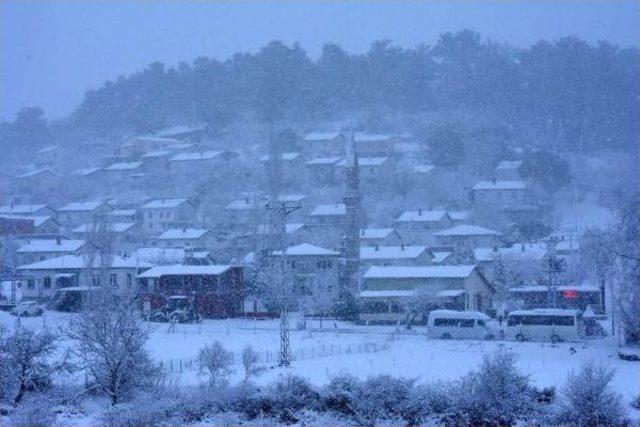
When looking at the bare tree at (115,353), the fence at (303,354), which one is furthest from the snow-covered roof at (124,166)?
the bare tree at (115,353)

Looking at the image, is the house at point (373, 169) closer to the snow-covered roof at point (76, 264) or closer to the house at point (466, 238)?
the house at point (466, 238)

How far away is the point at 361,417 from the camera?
14375mm

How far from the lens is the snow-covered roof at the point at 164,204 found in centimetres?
5407

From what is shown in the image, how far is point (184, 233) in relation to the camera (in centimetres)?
4706

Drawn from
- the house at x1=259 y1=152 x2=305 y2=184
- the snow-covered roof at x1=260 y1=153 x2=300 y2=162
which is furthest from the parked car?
the snow-covered roof at x1=260 y1=153 x2=300 y2=162

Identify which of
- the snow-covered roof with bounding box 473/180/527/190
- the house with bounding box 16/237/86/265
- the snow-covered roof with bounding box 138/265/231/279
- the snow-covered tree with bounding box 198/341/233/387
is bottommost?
the snow-covered tree with bounding box 198/341/233/387

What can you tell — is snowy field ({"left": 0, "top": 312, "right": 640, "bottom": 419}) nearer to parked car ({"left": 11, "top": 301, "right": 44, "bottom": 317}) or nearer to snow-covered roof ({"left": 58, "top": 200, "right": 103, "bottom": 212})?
parked car ({"left": 11, "top": 301, "right": 44, "bottom": 317})

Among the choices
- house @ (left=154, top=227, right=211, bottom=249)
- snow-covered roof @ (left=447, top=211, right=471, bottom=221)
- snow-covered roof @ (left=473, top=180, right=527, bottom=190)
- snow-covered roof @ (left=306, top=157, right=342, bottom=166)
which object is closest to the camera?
house @ (left=154, top=227, right=211, bottom=249)

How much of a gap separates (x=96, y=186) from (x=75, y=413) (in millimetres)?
54529

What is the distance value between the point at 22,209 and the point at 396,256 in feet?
99.4

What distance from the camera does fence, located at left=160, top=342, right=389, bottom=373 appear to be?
19344 mm

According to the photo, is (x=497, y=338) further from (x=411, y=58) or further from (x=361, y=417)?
(x=411, y=58)

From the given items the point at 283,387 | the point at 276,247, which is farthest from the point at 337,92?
the point at 283,387

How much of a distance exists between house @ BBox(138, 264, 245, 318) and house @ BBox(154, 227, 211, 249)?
11.5 metres
